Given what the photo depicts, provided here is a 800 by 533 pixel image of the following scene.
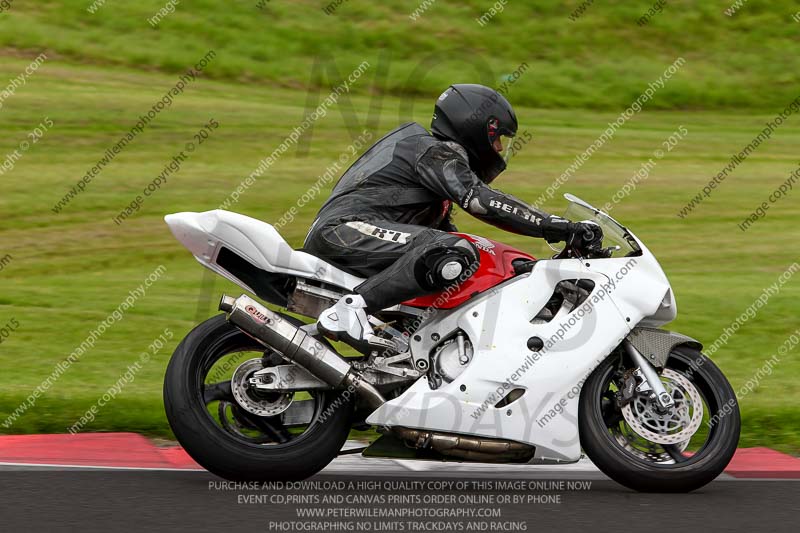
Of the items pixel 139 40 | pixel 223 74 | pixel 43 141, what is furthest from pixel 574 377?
pixel 139 40

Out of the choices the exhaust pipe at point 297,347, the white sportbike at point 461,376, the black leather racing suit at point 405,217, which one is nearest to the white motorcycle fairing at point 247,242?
the white sportbike at point 461,376

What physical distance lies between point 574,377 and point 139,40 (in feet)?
Result: 83.6

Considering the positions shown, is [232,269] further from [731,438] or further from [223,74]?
[223,74]

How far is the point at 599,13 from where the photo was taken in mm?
35375

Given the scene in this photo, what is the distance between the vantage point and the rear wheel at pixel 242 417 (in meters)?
5.90

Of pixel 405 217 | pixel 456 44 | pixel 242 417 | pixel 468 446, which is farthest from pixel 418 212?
pixel 456 44

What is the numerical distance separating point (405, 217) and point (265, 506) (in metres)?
1.76

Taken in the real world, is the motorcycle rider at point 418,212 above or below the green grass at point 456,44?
above

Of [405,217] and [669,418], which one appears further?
[405,217]

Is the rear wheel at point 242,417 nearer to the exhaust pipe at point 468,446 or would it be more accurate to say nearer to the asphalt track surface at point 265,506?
the asphalt track surface at point 265,506

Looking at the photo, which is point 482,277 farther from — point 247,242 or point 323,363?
point 247,242

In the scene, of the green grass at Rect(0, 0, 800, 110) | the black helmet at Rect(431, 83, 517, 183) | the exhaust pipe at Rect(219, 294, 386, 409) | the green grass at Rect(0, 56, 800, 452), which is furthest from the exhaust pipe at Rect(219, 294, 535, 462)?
the green grass at Rect(0, 0, 800, 110)

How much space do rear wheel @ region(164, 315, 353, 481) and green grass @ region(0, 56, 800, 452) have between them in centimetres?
161

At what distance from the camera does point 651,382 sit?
19.7 feet
